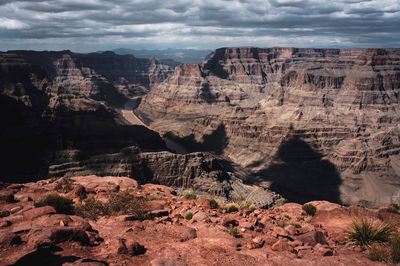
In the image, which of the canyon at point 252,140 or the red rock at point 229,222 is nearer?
the red rock at point 229,222

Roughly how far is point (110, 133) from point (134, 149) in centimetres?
3092

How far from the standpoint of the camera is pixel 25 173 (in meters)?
62.8

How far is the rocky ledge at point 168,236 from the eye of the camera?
12430 millimetres

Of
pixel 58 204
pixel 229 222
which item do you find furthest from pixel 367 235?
pixel 58 204

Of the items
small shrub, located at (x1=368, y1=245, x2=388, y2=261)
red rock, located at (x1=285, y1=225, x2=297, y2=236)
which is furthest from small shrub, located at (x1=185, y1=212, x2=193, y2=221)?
small shrub, located at (x1=368, y1=245, x2=388, y2=261)

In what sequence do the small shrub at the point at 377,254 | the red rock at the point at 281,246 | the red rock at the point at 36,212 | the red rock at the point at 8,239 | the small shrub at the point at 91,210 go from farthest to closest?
the small shrub at the point at 91,210 < the red rock at the point at 36,212 < the red rock at the point at 281,246 < the small shrub at the point at 377,254 < the red rock at the point at 8,239

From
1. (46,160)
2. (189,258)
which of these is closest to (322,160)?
(46,160)

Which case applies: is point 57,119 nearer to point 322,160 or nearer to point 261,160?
point 261,160

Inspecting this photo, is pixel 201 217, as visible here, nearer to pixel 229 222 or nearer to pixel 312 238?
pixel 229 222

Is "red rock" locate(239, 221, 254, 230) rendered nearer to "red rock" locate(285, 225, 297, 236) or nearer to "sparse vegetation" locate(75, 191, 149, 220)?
"red rock" locate(285, 225, 297, 236)

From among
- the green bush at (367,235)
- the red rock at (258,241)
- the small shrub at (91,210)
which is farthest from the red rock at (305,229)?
the small shrub at (91,210)

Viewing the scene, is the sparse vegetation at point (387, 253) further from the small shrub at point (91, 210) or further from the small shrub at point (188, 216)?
the small shrub at point (91, 210)

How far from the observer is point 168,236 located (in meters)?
15.4

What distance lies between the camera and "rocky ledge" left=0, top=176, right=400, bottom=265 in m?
12.4
